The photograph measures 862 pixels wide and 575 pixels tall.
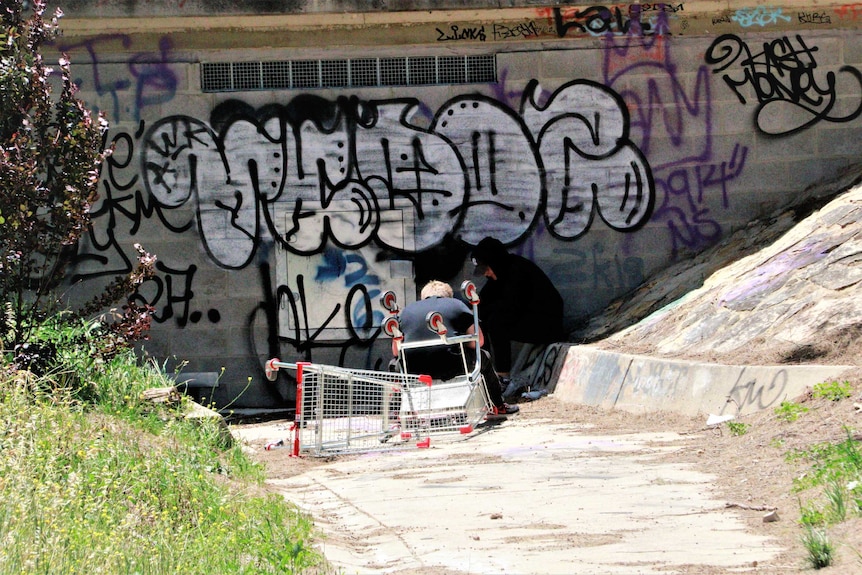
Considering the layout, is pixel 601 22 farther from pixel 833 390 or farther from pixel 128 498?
pixel 128 498

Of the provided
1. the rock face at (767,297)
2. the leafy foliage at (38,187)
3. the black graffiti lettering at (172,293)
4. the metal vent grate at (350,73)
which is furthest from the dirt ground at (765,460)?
the metal vent grate at (350,73)

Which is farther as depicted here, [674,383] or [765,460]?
[674,383]

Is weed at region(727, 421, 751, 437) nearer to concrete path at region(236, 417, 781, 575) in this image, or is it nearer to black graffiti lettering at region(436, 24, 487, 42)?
concrete path at region(236, 417, 781, 575)

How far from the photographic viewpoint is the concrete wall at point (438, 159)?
47.4 feet

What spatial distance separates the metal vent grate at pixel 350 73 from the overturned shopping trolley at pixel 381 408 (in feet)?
15.8

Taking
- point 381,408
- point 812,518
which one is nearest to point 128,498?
point 812,518

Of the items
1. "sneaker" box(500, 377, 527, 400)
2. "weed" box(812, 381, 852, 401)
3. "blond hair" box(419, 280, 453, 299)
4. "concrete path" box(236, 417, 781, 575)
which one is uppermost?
"blond hair" box(419, 280, 453, 299)

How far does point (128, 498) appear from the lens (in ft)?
20.7

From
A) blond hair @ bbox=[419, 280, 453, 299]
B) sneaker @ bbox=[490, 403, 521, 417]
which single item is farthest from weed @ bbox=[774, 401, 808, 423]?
blond hair @ bbox=[419, 280, 453, 299]

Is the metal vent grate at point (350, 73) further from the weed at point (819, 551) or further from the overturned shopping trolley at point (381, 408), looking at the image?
the weed at point (819, 551)

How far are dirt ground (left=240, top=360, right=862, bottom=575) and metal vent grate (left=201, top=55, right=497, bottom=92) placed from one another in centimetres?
538

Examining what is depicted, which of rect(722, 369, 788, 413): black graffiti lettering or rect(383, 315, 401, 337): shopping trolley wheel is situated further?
rect(383, 315, 401, 337): shopping trolley wheel

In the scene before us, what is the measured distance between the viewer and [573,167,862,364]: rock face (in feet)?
32.6

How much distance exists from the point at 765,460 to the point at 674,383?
3.06 metres
